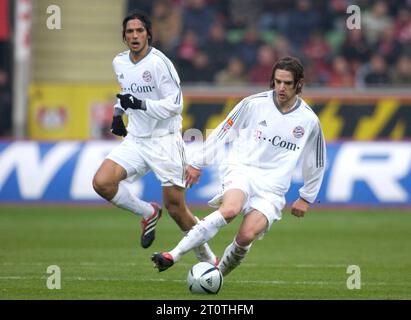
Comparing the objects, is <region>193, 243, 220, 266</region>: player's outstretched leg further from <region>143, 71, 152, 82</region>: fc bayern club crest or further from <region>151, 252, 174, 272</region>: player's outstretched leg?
<region>143, 71, 152, 82</region>: fc bayern club crest

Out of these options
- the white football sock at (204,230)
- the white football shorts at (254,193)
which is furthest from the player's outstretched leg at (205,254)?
the white football sock at (204,230)

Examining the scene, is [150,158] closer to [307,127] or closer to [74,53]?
[307,127]

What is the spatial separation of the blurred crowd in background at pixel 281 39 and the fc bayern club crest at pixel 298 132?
464 inches

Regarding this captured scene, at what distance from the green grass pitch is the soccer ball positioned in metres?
0.13

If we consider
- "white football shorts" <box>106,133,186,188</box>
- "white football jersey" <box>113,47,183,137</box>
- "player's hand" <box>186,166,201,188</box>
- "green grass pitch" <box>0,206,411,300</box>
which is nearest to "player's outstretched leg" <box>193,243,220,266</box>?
"green grass pitch" <box>0,206,411,300</box>

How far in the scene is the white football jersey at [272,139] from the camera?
10.1 meters

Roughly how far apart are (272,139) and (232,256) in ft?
3.84

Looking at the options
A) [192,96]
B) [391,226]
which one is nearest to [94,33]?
[192,96]

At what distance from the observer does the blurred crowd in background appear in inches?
869

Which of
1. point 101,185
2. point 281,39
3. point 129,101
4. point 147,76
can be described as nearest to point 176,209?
point 101,185

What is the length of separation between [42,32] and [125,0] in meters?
1.98

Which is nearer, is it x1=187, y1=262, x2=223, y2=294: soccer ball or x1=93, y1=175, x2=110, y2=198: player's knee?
x1=187, y1=262, x2=223, y2=294: soccer ball

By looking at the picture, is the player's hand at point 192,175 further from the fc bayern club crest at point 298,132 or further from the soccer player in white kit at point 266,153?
the fc bayern club crest at point 298,132

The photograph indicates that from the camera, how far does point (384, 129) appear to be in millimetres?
20891
